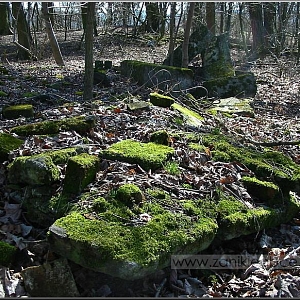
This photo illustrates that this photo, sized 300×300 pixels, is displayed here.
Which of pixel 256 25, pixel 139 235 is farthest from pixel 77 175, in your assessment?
pixel 256 25

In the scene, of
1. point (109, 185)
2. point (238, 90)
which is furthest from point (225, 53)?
point (109, 185)

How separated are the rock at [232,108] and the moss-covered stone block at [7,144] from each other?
4825 mm

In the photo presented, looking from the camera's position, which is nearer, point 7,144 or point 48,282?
point 48,282

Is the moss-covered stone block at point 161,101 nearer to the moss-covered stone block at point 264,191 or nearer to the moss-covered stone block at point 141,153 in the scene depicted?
the moss-covered stone block at point 141,153

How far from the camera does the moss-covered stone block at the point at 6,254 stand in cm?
357

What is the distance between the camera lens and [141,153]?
192 inches

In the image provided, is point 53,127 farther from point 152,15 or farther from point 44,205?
point 152,15

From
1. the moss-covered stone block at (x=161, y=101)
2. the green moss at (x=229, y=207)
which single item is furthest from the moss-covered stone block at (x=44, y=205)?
the moss-covered stone block at (x=161, y=101)

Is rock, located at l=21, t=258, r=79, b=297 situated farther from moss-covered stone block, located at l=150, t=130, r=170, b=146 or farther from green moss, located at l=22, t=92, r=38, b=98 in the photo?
green moss, located at l=22, t=92, r=38, b=98

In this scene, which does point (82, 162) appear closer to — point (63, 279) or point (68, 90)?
point (63, 279)

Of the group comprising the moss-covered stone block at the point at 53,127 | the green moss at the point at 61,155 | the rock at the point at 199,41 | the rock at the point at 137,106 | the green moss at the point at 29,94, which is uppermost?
the rock at the point at 199,41

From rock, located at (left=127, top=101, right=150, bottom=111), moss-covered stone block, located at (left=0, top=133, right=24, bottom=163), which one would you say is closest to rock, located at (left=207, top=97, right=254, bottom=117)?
rock, located at (left=127, top=101, right=150, bottom=111)

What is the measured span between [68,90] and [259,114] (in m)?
4.84

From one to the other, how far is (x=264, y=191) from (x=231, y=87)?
22.4ft
